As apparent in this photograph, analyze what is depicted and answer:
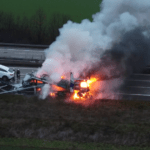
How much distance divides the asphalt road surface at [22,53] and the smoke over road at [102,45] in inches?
546

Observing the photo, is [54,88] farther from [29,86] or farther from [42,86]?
[29,86]

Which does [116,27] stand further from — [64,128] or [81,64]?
[64,128]

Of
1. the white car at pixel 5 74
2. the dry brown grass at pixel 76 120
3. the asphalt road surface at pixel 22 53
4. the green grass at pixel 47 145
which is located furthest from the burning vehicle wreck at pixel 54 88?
the asphalt road surface at pixel 22 53

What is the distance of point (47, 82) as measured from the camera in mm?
14844

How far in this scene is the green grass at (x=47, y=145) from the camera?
343 inches

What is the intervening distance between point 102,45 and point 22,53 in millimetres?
17910

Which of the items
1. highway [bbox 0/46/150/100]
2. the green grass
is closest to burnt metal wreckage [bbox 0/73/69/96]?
highway [bbox 0/46/150/100]

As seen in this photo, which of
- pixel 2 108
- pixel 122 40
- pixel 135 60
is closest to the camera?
pixel 2 108

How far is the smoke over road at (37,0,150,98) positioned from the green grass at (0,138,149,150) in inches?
248

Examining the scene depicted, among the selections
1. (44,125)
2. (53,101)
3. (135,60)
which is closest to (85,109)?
(53,101)

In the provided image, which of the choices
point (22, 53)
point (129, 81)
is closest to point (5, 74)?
point (129, 81)

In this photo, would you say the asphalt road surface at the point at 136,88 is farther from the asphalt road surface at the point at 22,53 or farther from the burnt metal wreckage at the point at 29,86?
the asphalt road surface at the point at 22,53

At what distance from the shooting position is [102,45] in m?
16.1

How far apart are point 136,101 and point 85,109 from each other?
3.71 metres
